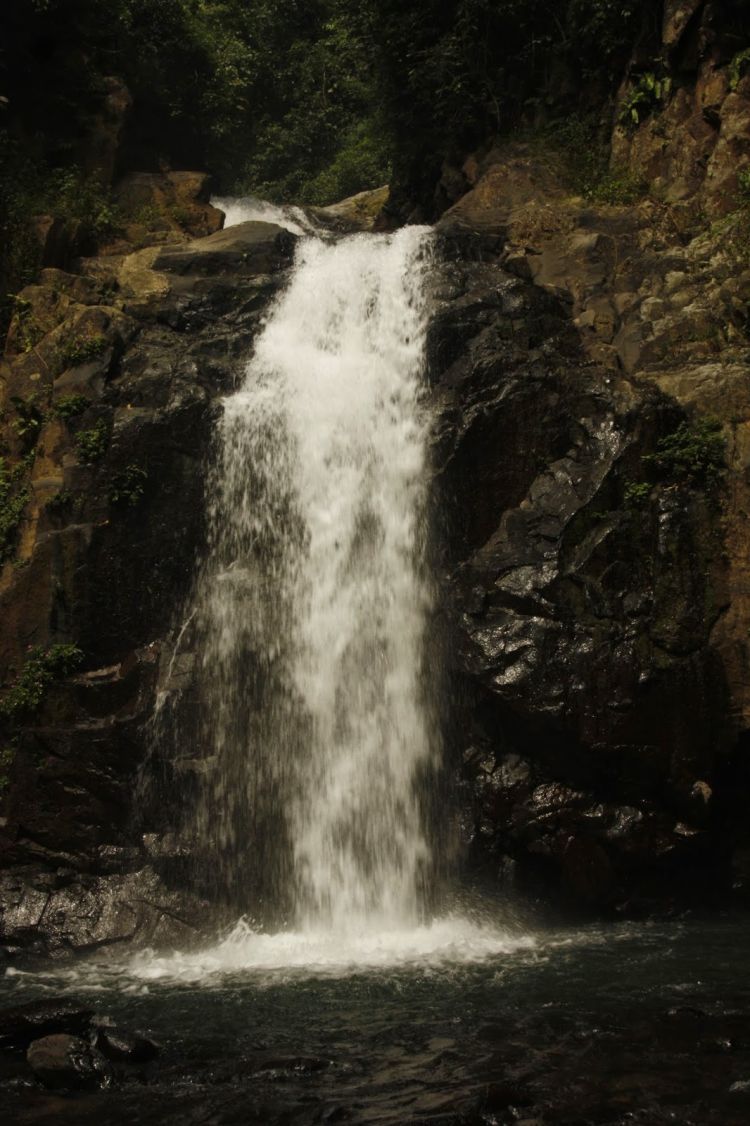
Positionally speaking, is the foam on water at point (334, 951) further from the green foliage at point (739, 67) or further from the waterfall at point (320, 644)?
the green foliage at point (739, 67)

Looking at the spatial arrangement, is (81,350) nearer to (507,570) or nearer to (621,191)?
(507,570)

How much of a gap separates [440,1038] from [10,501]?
10.6 m

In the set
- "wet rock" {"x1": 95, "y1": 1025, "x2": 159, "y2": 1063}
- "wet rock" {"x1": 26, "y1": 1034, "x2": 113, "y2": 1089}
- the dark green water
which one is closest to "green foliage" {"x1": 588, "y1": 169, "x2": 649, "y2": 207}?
the dark green water

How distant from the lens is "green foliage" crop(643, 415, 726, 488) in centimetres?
1342

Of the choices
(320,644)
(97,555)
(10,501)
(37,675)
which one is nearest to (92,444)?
(10,501)

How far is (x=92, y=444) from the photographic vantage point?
1460cm

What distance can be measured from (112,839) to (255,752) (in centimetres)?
215

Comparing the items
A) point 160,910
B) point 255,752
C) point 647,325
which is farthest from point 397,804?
point 647,325

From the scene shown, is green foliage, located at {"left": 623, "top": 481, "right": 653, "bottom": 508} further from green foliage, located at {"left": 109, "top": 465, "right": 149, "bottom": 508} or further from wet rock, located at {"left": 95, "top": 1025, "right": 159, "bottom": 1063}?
wet rock, located at {"left": 95, "top": 1025, "right": 159, "bottom": 1063}

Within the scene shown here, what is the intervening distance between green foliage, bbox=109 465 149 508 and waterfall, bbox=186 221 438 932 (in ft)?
3.44

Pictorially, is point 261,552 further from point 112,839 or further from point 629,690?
point 629,690

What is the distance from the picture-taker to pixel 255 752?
13.2 meters

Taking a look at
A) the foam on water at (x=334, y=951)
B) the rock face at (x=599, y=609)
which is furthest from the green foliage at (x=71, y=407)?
the foam on water at (x=334, y=951)

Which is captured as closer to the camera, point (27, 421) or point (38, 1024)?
point (38, 1024)
